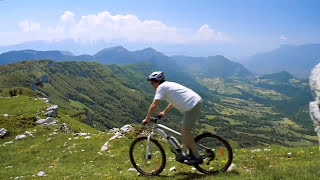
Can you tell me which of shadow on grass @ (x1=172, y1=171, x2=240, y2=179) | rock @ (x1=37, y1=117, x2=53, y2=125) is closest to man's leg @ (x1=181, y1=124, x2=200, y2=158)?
shadow on grass @ (x1=172, y1=171, x2=240, y2=179)

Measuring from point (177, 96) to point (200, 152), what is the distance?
289 centimetres

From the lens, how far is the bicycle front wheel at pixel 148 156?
14133mm

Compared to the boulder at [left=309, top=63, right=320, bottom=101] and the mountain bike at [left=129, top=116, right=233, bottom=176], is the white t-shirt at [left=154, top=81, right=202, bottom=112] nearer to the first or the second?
the mountain bike at [left=129, top=116, right=233, bottom=176]

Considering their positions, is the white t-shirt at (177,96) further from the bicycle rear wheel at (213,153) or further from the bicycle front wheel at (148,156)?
the bicycle front wheel at (148,156)

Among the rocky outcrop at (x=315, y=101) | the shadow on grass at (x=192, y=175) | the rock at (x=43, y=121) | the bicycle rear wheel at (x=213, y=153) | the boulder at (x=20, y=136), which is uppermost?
the rocky outcrop at (x=315, y=101)

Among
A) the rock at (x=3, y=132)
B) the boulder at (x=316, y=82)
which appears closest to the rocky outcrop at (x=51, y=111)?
the rock at (x=3, y=132)

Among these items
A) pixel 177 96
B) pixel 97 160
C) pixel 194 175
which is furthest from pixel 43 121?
pixel 177 96

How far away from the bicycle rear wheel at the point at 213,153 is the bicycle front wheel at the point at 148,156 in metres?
2.05

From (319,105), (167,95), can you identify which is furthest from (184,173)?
(319,105)

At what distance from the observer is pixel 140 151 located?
1509 centimetres

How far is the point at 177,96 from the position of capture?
1215 cm

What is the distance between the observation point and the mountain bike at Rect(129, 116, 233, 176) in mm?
12789

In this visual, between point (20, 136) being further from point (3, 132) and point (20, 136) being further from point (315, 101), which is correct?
point (315, 101)

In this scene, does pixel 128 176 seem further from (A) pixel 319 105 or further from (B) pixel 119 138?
(B) pixel 119 138
